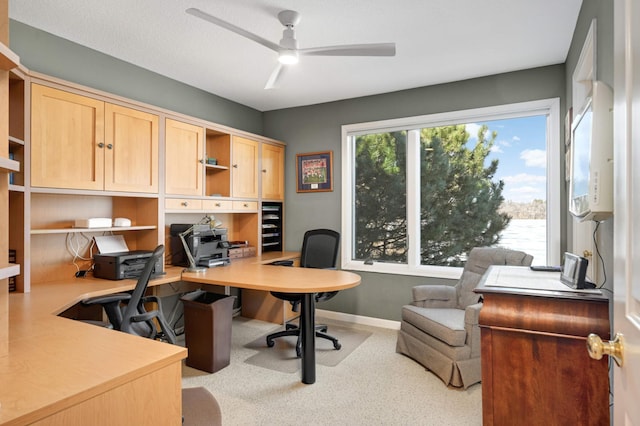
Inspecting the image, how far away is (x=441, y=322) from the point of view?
9.02 ft

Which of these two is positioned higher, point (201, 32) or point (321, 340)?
point (201, 32)

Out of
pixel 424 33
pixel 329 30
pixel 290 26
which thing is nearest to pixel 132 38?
pixel 290 26

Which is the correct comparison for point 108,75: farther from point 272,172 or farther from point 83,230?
point 272,172

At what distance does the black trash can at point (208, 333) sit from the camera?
9.35 ft

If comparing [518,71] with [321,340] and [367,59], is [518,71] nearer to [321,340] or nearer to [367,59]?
[367,59]

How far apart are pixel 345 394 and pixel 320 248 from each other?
65.9 inches

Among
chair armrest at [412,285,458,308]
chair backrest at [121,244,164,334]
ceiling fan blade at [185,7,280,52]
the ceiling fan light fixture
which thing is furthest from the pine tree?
chair backrest at [121,244,164,334]

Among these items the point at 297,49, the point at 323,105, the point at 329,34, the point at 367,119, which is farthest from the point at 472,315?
the point at 323,105

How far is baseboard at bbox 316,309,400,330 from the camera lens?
13.0ft

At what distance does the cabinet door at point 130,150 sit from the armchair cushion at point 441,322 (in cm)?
240

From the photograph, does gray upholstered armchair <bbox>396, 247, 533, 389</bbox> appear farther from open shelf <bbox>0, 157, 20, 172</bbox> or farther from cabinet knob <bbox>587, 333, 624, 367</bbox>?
open shelf <bbox>0, 157, 20, 172</bbox>

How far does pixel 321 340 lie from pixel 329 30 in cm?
270

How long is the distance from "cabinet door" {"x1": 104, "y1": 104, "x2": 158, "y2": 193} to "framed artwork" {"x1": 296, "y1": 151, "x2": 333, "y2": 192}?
1.86 m

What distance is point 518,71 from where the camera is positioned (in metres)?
3.38
